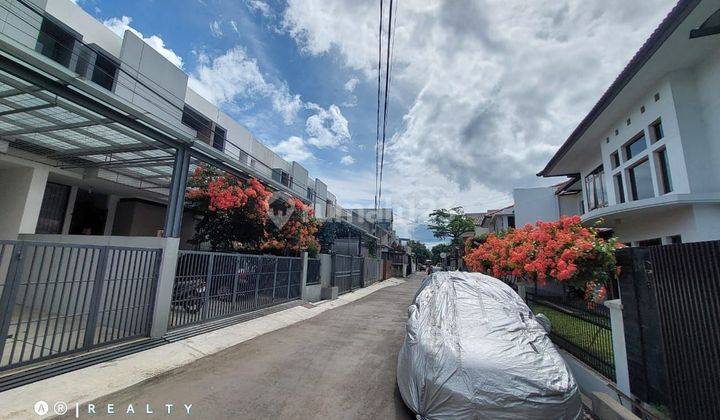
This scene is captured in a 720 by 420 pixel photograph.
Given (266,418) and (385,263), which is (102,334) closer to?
(266,418)

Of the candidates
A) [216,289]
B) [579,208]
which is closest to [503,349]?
[216,289]

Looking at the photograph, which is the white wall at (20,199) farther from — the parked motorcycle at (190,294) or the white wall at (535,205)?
the white wall at (535,205)

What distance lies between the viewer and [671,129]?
24.3 feet

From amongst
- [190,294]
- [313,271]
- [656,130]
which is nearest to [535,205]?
[656,130]

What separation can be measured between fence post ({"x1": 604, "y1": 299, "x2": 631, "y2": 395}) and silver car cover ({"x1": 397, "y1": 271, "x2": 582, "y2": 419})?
2.90ft

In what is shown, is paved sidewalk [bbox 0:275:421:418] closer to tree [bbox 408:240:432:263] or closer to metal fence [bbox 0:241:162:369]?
metal fence [bbox 0:241:162:369]

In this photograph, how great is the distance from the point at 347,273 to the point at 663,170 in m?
12.6

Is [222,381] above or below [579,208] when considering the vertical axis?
below

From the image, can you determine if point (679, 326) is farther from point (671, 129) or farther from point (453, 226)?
point (453, 226)

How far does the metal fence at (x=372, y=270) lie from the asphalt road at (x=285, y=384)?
1345 centimetres

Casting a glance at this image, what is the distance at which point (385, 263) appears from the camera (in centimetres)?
2766

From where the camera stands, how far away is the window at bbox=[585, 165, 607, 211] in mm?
11850

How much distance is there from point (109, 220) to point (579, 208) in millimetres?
22116

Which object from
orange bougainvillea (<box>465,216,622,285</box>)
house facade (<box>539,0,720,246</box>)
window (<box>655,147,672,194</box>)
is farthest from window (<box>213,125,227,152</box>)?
window (<box>655,147,672,194</box>)
